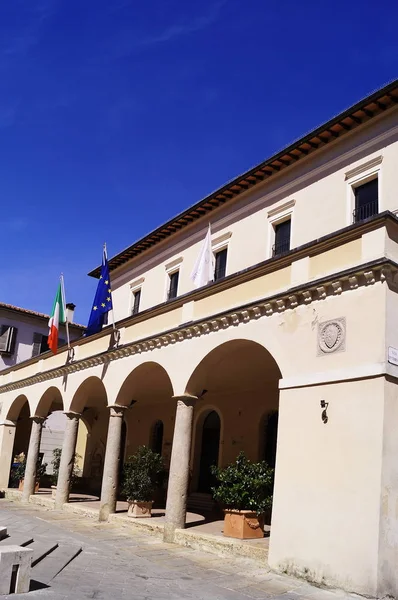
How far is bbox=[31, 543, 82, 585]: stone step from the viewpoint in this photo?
26.1 ft

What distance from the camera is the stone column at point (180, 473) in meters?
11.8

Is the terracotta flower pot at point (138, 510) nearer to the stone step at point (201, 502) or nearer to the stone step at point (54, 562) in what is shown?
the stone step at point (201, 502)

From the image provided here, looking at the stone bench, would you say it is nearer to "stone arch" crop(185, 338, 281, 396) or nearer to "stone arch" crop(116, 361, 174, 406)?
"stone arch" crop(185, 338, 281, 396)

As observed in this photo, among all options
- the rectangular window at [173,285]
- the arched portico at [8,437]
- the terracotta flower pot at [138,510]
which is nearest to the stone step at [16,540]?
the terracotta flower pot at [138,510]

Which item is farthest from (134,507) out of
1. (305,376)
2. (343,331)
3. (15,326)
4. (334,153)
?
(15,326)

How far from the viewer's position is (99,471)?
24391 mm

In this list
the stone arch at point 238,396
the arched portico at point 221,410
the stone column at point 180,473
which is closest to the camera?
the stone column at point 180,473

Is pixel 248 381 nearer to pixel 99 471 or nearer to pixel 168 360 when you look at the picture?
pixel 168 360

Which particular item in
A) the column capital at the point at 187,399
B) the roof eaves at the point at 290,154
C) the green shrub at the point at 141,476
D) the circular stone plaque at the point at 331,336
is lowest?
the green shrub at the point at 141,476

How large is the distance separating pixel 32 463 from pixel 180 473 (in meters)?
9.64

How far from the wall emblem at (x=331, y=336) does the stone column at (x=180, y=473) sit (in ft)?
12.7

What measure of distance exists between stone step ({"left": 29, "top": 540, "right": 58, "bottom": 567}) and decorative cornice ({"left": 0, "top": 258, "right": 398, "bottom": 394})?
16.2 ft

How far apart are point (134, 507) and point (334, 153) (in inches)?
389

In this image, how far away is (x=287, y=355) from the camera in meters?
9.98
